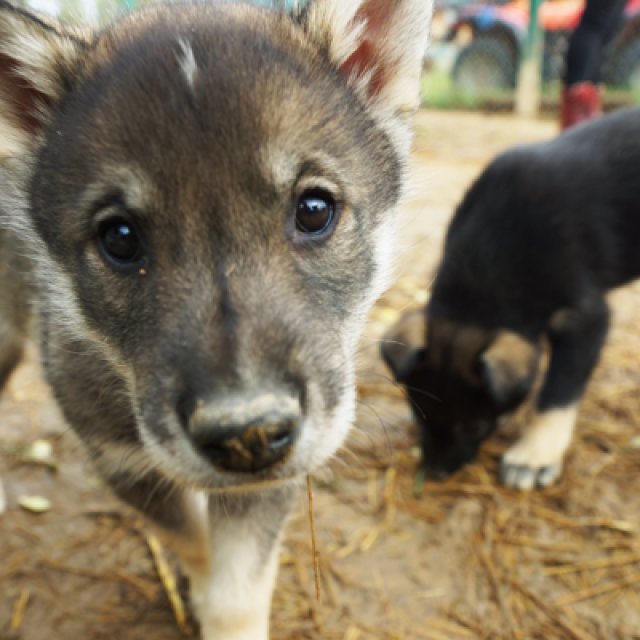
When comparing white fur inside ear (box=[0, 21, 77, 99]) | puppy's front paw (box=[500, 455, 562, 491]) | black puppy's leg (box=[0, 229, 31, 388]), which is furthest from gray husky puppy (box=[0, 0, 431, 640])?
puppy's front paw (box=[500, 455, 562, 491])

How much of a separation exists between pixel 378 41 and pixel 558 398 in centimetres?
210

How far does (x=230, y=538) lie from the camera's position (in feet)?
8.05

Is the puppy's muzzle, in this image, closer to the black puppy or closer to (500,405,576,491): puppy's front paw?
the black puppy

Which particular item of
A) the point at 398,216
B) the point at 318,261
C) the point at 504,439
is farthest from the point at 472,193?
the point at 318,261

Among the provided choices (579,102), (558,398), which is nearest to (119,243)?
(558,398)

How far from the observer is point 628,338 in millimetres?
4867

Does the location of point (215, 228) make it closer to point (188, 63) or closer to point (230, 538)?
point (188, 63)

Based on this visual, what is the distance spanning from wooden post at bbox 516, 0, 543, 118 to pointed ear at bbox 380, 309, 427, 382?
992 centimetres

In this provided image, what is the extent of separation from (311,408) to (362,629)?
1417 millimetres

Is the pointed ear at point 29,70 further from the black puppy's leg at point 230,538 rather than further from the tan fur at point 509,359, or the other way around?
the tan fur at point 509,359

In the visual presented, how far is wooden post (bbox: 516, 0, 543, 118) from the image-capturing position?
12.1m

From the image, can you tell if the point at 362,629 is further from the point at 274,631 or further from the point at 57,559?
the point at 57,559

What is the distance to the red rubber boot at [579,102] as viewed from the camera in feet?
19.8

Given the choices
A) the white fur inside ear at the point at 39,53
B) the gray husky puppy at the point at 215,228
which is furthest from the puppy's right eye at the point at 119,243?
the white fur inside ear at the point at 39,53
